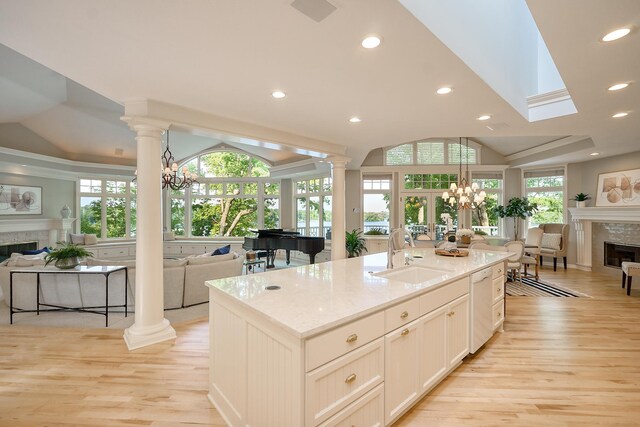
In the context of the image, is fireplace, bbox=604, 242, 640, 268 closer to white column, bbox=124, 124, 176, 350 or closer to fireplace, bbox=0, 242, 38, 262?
white column, bbox=124, 124, 176, 350

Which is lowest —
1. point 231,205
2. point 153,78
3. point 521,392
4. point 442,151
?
point 521,392

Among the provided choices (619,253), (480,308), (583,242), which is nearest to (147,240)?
(480,308)

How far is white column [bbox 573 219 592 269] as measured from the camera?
7.03 metres

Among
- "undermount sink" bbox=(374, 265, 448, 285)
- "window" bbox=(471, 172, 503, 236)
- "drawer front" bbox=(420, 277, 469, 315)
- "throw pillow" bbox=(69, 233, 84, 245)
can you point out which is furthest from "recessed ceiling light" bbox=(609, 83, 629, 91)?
"throw pillow" bbox=(69, 233, 84, 245)

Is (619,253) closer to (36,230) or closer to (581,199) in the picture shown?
(581,199)

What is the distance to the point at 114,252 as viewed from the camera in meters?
8.44

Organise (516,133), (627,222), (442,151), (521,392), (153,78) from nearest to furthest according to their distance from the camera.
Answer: (521,392)
(153,78)
(516,133)
(627,222)
(442,151)

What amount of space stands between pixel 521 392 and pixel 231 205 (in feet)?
29.0

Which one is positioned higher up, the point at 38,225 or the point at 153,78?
the point at 153,78

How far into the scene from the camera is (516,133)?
4379 millimetres

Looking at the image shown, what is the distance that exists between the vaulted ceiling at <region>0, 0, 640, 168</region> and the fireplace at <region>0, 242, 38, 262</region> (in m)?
3.84

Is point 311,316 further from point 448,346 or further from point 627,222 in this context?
point 627,222

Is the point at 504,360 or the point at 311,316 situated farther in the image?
the point at 504,360

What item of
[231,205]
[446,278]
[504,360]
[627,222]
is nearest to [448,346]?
[446,278]
